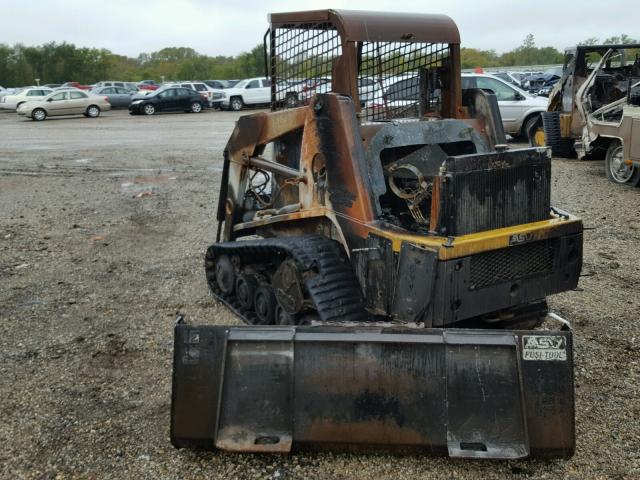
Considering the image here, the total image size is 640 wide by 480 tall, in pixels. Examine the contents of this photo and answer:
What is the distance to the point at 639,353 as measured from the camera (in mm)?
4918

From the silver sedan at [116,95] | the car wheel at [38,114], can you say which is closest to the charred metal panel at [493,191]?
the car wheel at [38,114]

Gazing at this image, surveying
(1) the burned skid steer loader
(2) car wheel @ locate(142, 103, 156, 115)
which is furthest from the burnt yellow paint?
(2) car wheel @ locate(142, 103, 156, 115)

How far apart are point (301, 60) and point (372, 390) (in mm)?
2965

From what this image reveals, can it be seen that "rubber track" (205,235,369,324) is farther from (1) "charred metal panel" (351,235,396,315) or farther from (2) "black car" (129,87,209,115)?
(2) "black car" (129,87,209,115)

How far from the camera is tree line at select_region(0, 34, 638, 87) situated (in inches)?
2261

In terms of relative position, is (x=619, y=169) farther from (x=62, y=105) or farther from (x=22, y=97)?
(x=22, y=97)

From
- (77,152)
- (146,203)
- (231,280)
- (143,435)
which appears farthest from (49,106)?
(143,435)

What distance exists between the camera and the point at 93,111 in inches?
1117

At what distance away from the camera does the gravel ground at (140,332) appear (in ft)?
11.7

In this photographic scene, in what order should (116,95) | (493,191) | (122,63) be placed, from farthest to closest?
(122,63)
(116,95)
(493,191)

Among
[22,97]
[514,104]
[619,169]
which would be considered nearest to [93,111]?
[22,97]

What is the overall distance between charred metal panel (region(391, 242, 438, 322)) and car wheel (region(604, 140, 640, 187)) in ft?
27.0

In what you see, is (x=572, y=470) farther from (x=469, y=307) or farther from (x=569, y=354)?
(x=469, y=307)

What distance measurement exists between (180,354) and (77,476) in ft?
2.56
